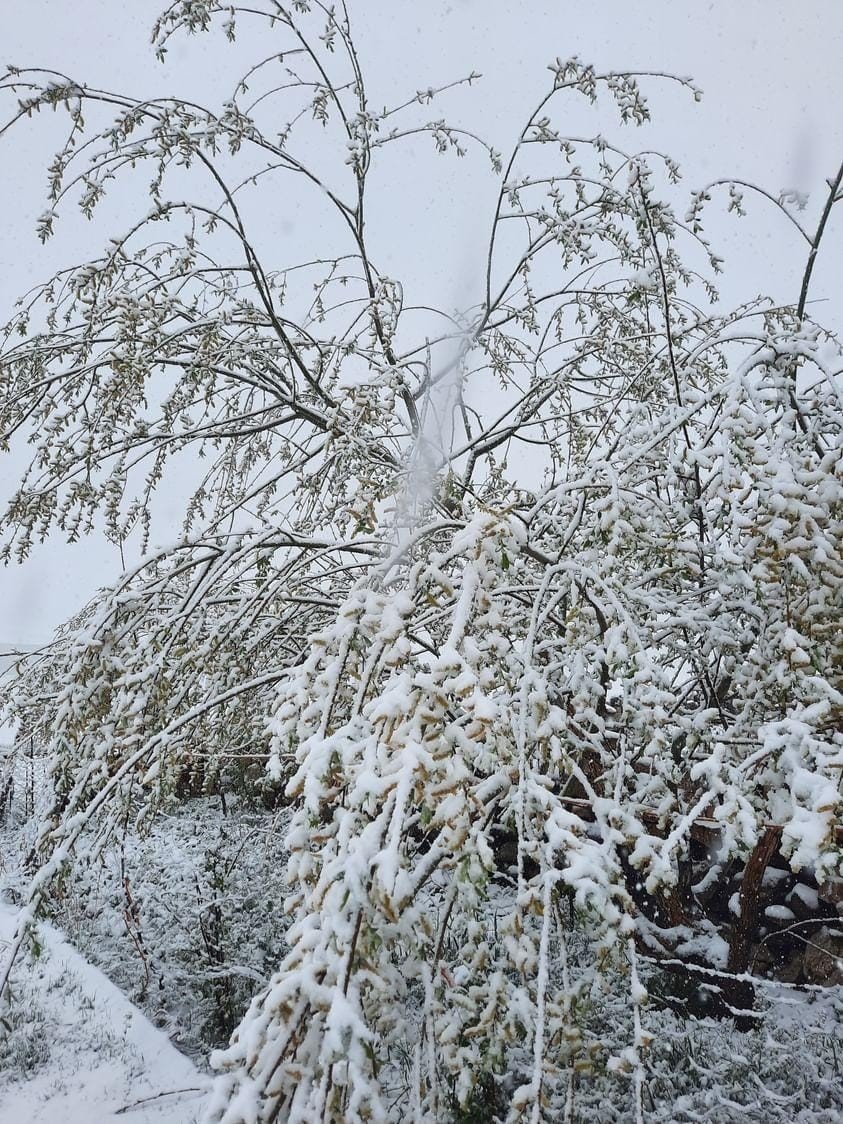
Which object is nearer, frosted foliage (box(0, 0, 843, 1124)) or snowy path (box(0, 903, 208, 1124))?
frosted foliage (box(0, 0, 843, 1124))

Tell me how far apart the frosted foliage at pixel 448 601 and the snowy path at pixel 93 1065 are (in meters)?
1.24

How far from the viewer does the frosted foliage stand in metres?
1.14

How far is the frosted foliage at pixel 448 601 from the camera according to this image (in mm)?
1140

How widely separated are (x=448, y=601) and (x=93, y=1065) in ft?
12.7

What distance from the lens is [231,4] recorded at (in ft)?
9.40

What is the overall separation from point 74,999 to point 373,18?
6222mm

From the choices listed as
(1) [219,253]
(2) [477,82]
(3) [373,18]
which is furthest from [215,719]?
(3) [373,18]

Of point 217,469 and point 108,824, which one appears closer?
point 108,824

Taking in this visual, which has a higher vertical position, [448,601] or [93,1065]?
[448,601]

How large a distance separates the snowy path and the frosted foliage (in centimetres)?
124

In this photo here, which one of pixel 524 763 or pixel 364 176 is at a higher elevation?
pixel 364 176

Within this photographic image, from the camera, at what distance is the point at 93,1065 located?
3758 mm

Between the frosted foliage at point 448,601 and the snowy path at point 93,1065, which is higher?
the frosted foliage at point 448,601

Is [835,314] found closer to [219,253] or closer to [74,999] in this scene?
[219,253]
